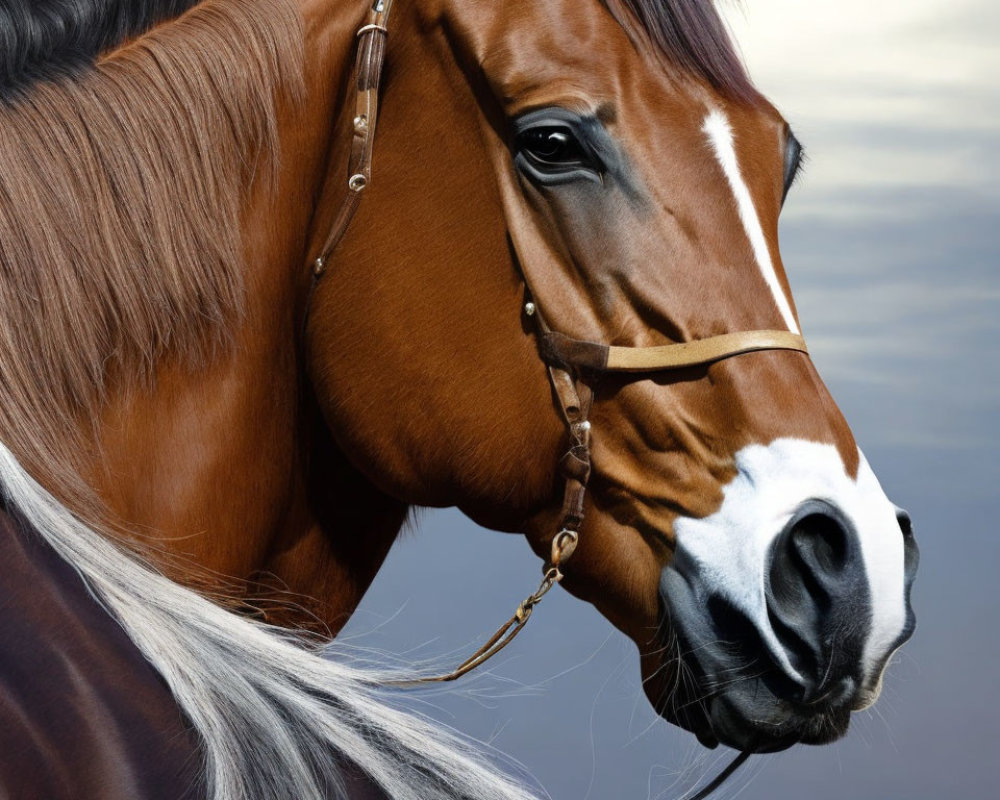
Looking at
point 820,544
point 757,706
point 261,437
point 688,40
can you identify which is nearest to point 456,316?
point 261,437

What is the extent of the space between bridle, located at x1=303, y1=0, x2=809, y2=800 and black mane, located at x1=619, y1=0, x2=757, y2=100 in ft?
1.59

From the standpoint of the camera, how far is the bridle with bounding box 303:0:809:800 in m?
1.91

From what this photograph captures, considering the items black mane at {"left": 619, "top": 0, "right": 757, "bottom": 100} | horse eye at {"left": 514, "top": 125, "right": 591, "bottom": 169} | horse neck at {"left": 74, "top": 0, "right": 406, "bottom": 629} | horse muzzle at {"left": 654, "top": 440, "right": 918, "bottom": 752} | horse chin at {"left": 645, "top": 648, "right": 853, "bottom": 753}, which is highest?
black mane at {"left": 619, "top": 0, "right": 757, "bottom": 100}

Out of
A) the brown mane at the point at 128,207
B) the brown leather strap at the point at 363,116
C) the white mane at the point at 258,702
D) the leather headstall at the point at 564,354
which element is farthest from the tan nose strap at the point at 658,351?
the white mane at the point at 258,702

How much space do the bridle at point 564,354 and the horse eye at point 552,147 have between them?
243 mm

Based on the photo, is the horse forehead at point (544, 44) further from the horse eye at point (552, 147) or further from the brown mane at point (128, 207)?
the brown mane at point (128, 207)

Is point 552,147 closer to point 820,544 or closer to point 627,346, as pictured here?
point 627,346

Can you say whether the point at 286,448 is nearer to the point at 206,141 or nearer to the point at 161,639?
the point at 206,141

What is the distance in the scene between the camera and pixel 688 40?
79.9 inches

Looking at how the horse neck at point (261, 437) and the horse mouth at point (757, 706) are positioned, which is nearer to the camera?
the horse mouth at point (757, 706)

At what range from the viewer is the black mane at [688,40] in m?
2.03

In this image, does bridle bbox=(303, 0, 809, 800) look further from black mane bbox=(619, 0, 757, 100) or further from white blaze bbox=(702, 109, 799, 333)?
black mane bbox=(619, 0, 757, 100)

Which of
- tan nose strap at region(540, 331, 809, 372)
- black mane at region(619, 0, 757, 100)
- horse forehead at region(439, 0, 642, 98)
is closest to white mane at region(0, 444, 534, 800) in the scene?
tan nose strap at region(540, 331, 809, 372)

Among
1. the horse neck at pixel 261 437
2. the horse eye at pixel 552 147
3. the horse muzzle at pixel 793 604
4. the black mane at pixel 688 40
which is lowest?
the horse muzzle at pixel 793 604
